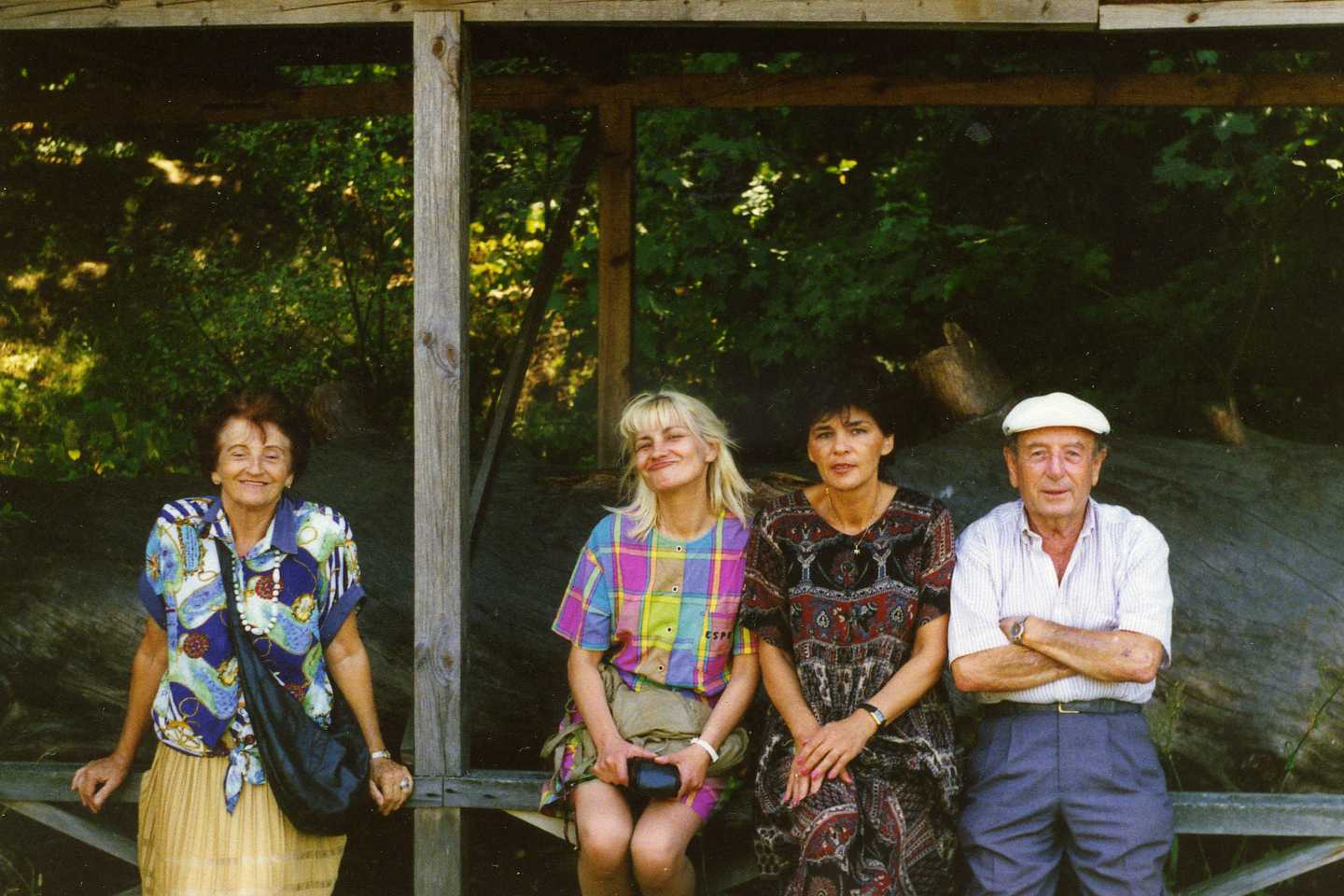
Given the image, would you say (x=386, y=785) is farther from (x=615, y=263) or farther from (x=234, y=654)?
(x=615, y=263)

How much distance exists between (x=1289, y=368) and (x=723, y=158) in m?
3.71

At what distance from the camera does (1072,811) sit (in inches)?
141

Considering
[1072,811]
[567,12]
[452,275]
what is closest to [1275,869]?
[1072,811]

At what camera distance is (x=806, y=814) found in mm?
3580

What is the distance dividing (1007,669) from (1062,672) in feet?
0.48

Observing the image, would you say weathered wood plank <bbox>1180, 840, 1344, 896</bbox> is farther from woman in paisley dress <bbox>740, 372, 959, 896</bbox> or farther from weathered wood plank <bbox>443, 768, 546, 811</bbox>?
weathered wood plank <bbox>443, 768, 546, 811</bbox>

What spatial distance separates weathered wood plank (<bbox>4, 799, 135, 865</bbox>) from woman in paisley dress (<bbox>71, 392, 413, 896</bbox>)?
1.88ft

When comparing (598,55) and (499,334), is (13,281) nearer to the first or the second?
(499,334)

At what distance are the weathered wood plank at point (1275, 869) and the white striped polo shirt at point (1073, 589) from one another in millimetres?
819

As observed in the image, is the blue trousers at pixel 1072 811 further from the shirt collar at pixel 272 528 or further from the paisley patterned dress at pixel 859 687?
the shirt collar at pixel 272 528

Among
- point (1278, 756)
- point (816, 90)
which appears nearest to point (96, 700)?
point (816, 90)

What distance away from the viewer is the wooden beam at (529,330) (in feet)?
16.2

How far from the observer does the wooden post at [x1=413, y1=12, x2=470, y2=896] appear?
389 cm

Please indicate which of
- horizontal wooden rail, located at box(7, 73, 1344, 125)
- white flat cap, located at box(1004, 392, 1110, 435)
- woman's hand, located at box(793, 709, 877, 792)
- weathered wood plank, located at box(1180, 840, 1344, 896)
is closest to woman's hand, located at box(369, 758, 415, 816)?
woman's hand, located at box(793, 709, 877, 792)
